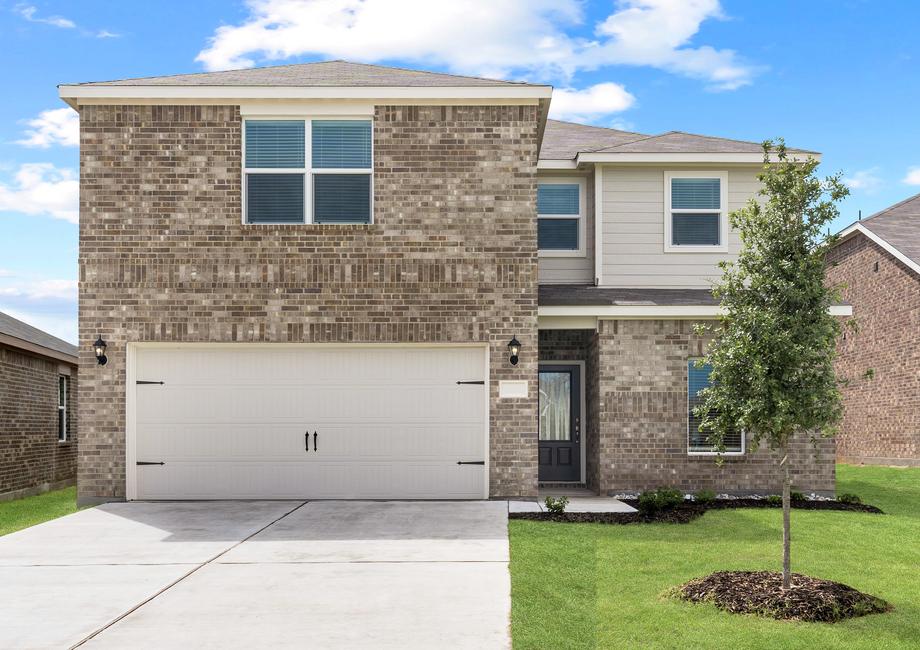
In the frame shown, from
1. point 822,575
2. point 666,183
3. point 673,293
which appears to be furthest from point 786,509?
point 666,183

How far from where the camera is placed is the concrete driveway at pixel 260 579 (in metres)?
6.75

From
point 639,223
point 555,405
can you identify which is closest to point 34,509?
A: point 555,405

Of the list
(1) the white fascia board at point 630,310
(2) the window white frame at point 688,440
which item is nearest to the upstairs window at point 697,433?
(2) the window white frame at point 688,440

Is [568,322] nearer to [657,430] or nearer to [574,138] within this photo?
[657,430]

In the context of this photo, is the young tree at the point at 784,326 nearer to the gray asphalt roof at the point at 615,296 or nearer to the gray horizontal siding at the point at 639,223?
the gray asphalt roof at the point at 615,296

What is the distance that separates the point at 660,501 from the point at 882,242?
513 inches

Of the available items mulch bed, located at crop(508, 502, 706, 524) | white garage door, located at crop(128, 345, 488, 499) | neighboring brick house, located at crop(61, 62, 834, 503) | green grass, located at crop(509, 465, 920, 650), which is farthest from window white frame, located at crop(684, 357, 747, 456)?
white garage door, located at crop(128, 345, 488, 499)

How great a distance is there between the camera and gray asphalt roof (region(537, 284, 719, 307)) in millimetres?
15195

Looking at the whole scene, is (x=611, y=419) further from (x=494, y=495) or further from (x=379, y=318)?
(x=379, y=318)

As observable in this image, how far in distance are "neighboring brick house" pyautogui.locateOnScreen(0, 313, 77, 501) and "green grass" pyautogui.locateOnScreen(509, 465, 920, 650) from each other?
11105mm

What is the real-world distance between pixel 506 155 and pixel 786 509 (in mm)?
7621

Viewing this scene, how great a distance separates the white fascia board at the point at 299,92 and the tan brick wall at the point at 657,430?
414 cm

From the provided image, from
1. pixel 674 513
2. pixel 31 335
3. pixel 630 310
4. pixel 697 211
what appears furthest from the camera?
pixel 31 335

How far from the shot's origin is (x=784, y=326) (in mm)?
7953
